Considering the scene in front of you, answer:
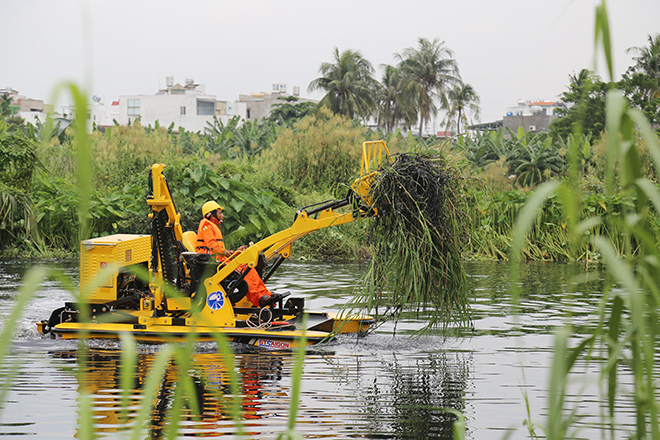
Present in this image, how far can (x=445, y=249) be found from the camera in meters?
9.17

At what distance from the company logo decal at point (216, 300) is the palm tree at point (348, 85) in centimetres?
5274

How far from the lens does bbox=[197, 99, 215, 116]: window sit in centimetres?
8919

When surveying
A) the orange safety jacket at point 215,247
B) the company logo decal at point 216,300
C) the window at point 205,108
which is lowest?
the company logo decal at point 216,300

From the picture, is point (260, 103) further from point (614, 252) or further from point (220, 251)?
point (614, 252)

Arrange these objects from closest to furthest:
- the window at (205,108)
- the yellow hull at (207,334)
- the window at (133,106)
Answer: the yellow hull at (207,334)
the window at (205,108)
the window at (133,106)

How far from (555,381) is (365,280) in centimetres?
706

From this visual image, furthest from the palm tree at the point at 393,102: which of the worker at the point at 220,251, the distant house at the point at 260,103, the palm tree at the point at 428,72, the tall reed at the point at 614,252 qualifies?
the tall reed at the point at 614,252

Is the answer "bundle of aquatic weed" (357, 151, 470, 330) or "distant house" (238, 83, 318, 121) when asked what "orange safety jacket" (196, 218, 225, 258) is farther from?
"distant house" (238, 83, 318, 121)

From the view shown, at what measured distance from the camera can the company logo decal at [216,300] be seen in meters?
9.78

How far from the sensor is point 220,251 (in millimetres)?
10070

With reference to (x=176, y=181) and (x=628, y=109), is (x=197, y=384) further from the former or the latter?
(x=176, y=181)

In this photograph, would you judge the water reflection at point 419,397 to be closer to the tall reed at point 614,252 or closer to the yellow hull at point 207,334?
the yellow hull at point 207,334

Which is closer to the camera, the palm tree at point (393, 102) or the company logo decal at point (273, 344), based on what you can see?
the company logo decal at point (273, 344)

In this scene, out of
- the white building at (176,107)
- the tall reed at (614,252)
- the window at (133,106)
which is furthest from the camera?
the window at (133,106)
